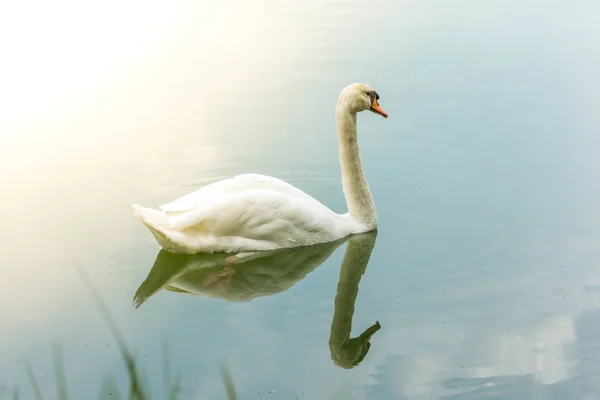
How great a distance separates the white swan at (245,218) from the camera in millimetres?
7094

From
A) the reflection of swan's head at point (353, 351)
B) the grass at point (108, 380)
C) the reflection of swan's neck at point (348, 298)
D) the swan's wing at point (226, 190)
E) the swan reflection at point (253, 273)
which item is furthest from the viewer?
the swan's wing at point (226, 190)

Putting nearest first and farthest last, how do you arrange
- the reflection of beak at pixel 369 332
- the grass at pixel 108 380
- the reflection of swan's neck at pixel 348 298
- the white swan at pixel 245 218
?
the grass at pixel 108 380 → the reflection of swan's neck at pixel 348 298 → the reflection of beak at pixel 369 332 → the white swan at pixel 245 218

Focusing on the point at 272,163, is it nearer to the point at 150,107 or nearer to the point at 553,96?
the point at 150,107

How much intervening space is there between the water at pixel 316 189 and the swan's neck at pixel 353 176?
24 cm

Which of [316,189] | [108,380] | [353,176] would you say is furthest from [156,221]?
[108,380]

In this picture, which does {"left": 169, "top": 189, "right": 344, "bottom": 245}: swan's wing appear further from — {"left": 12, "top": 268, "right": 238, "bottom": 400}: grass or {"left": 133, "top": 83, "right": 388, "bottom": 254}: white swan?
{"left": 12, "top": 268, "right": 238, "bottom": 400}: grass

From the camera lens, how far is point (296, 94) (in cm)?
1080

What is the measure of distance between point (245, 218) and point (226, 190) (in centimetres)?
29

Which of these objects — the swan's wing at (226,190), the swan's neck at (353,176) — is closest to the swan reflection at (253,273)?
the swan's neck at (353,176)

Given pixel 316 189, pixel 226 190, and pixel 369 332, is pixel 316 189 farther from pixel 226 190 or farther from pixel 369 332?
pixel 369 332

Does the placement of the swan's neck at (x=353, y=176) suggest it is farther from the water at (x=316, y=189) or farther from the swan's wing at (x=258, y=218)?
the swan's wing at (x=258, y=218)

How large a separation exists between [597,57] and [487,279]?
5.76 metres

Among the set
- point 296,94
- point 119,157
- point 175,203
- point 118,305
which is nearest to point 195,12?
point 296,94

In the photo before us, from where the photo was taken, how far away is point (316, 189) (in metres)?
8.62
